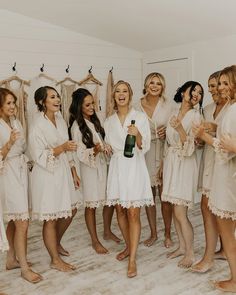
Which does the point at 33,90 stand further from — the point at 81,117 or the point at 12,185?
the point at 12,185

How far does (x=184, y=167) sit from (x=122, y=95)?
76cm

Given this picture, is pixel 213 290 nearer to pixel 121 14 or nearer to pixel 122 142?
pixel 122 142

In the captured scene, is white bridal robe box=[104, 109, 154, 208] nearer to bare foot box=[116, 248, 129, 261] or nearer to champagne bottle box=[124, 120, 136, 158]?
champagne bottle box=[124, 120, 136, 158]

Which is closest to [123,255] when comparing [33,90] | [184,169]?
[184,169]

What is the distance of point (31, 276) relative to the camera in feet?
9.26

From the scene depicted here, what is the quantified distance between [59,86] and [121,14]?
1271 millimetres

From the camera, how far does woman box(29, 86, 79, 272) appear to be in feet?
9.28

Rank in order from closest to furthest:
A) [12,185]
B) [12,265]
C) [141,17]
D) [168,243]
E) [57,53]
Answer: [12,185] < [12,265] < [168,243] < [141,17] < [57,53]

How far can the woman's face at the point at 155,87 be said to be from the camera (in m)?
3.36

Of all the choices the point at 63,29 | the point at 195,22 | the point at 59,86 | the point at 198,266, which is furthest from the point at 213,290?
the point at 63,29

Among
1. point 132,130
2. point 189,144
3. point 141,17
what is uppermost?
point 141,17

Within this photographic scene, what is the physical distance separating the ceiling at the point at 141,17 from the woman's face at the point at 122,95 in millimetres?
1203

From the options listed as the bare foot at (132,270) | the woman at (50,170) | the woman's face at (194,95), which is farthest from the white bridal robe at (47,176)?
the woman's face at (194,95)

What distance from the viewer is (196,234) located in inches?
152
